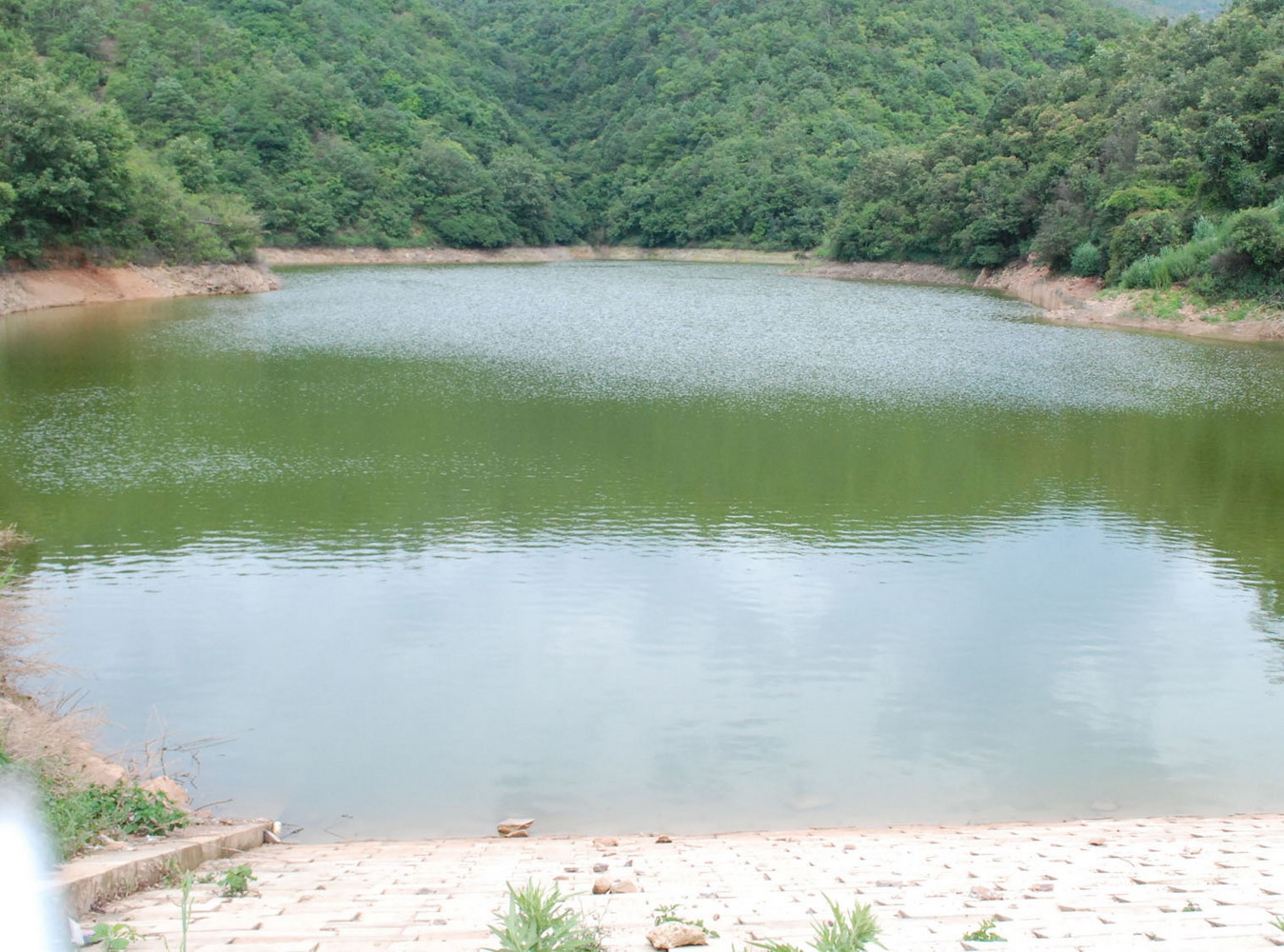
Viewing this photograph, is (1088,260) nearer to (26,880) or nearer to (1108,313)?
(1108,313)

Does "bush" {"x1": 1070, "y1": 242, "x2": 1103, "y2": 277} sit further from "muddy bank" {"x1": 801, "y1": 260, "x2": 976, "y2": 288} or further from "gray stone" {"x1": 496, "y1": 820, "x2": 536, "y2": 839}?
"gray stone" {"x1": 496, "y1": 820, "x2": 536, "y2": 839}

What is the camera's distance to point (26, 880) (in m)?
4.52

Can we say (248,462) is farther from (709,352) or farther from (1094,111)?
(1094,111)

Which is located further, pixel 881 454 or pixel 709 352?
pixel 709 352

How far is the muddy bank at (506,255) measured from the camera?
76.3 metres

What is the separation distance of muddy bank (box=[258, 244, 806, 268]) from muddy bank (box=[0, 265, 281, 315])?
2426 centimetres

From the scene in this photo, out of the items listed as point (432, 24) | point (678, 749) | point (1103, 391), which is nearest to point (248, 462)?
point (678, 749)

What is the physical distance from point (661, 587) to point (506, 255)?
81.2m

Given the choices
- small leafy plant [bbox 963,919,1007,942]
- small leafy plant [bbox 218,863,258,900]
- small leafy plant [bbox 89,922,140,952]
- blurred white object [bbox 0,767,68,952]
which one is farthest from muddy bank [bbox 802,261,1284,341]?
small leafy plant [bbox 89,922,140,952]

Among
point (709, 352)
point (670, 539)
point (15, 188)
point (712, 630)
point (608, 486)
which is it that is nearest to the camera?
point (712, 630)

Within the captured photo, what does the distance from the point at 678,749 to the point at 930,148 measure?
6377cm

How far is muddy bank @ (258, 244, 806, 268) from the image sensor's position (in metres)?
76.3

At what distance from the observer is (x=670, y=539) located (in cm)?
1312

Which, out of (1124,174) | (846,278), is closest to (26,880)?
(1124,174)
